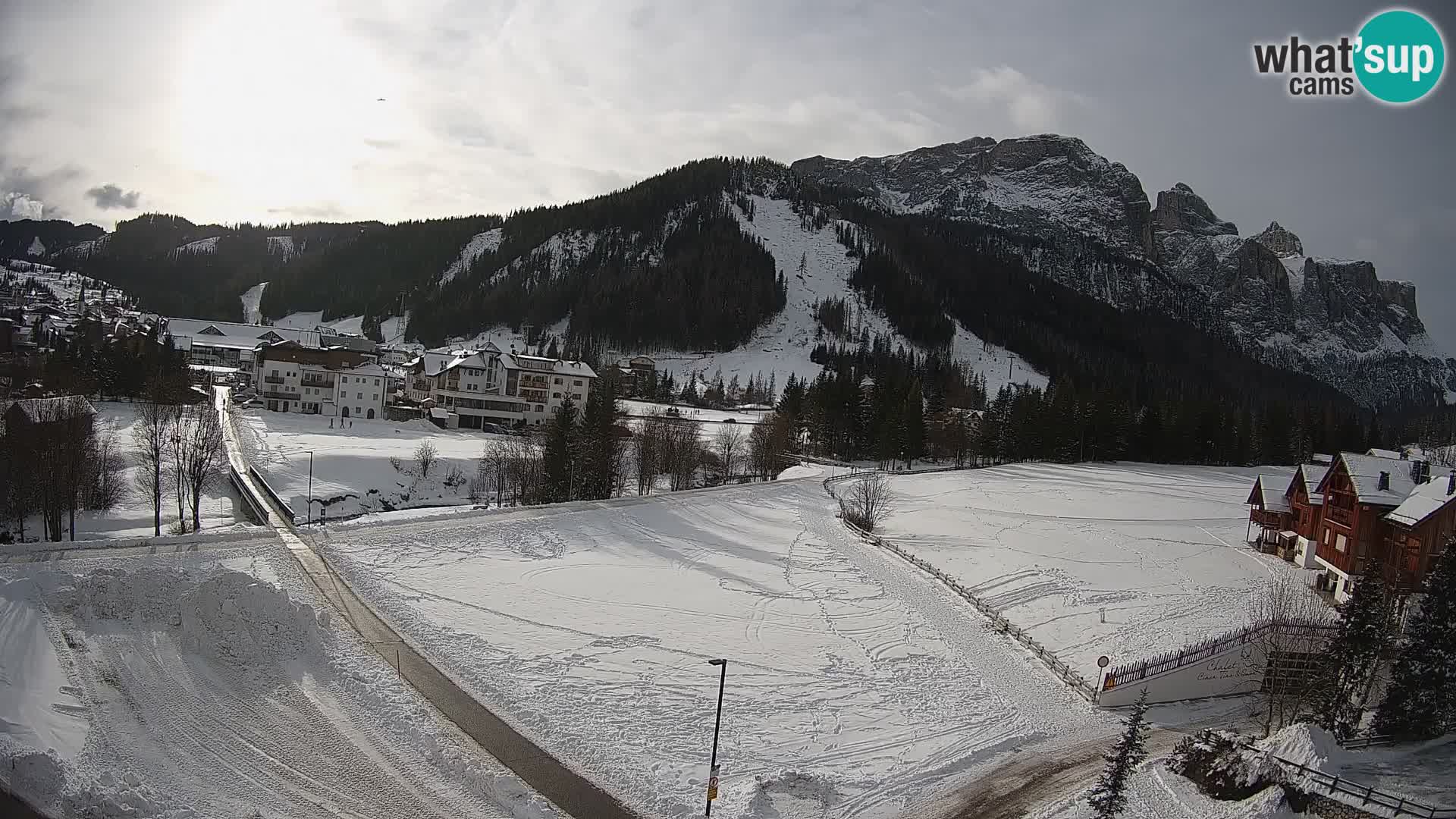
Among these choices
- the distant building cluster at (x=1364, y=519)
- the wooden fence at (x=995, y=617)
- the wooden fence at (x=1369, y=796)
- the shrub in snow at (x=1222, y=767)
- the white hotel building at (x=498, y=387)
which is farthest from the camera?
the white hotel building at (x=498, y=387)

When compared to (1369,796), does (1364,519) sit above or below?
above

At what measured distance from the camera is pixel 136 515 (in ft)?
129

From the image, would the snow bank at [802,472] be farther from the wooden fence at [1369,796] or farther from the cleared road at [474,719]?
the wooden fence at [1369,796]

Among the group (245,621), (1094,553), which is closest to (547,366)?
(1094,553)

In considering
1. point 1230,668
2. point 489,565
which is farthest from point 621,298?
point 1230,668

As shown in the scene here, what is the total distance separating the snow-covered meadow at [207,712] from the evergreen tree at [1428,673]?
65.1 feet

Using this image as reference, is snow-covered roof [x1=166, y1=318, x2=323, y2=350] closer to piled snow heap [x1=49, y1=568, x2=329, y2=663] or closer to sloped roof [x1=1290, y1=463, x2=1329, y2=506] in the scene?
piled snow heap [x1=49, y1=568, x2=329, y2=663]

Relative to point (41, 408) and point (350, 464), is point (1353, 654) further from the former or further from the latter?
point (41, 408)

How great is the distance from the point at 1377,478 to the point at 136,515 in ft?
184

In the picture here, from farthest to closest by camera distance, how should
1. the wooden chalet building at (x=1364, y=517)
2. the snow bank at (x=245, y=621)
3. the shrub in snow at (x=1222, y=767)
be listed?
the wooden chalet building at (x=1364, y=517), the snow bank at (x=245, y=621), the shrub in snow at (x=1222, y=767)

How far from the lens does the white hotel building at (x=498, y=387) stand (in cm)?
8062

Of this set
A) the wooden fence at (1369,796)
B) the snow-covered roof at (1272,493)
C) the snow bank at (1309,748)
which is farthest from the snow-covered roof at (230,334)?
the wooden fence at (1369,796)

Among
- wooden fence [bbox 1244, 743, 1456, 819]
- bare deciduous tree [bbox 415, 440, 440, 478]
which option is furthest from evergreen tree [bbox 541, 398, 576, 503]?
wooden fence [bbox 1244, 743, 1456, 819]

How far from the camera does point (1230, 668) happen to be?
25.1m
